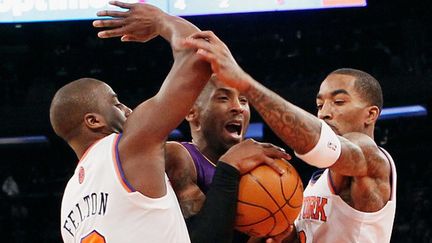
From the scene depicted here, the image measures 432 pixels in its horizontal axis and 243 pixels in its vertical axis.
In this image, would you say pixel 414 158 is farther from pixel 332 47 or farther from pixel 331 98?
pixel 331 98

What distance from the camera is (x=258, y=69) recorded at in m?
10.4

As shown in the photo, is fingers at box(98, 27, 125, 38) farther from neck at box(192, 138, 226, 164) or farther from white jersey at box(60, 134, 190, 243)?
neck at box(192, 138, 226, 164)

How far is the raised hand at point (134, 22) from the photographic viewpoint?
3.37 metres

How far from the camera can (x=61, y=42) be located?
35.2 ft

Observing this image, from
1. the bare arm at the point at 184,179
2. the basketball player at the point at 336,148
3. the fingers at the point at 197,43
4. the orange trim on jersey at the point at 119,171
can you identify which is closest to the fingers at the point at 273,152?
the basketball player at the point at 336,148

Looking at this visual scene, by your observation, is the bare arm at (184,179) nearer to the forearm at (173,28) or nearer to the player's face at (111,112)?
the player's face at (111,112)

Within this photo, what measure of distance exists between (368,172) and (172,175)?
845 mm

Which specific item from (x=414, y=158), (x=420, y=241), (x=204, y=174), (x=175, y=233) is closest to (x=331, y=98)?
(x=204, y=174)

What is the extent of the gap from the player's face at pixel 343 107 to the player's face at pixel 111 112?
0.99 m

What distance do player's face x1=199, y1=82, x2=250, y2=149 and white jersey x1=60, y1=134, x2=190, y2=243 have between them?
72cm

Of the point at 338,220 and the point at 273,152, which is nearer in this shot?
the point at 273,152

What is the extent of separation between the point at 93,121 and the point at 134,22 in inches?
17.5

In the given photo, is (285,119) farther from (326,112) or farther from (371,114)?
(371,114)

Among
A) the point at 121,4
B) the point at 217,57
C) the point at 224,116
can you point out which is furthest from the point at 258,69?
the point at 217,57
